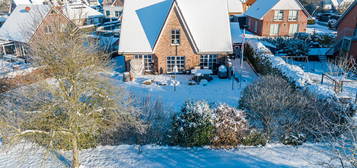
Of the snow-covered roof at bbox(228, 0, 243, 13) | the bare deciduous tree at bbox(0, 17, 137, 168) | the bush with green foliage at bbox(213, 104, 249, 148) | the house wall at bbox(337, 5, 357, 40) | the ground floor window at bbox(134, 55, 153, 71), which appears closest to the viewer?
the bare deciduous tree at bbox(0, 17, 137, 168)

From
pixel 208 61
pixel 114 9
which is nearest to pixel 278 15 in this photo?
pixel 208 61

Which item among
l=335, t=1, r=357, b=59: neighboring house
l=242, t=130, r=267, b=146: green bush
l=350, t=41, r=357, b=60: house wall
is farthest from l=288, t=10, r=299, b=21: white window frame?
l=242, t=130, r=267, b=146: green bush

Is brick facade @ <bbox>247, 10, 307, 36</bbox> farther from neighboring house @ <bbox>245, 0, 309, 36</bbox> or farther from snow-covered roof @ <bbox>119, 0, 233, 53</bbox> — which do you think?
snow-covered roof @ <bbox>119, 0, 233, 53</bbox>

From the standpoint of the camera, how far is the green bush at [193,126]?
12.5m

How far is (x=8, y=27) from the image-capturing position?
32.7m

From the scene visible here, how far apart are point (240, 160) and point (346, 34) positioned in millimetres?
23252

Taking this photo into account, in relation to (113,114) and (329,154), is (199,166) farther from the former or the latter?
(329,154)

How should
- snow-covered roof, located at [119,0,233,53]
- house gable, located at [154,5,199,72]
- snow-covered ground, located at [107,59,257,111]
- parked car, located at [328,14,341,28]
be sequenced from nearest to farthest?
snow-covered ground, located at [107,59,257,111], house gable, located at [154,5,199,72], snow-covered roof, located at [119,0,233,53], parked car, located at [328,14,341,28]

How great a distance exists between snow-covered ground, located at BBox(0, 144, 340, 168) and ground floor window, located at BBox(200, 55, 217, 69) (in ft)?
42.4

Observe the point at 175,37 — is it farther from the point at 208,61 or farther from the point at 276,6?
the point at 276,6

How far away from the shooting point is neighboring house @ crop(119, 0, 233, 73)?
23.5 meters

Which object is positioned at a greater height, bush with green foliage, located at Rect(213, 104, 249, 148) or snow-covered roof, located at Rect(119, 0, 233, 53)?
snow-covered roof, located at Rect(119, 0, 233, 53)

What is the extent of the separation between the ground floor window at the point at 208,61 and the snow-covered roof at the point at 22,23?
20.5 m

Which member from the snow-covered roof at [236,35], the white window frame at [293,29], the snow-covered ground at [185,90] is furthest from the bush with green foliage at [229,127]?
the white window frame at [293,29]
